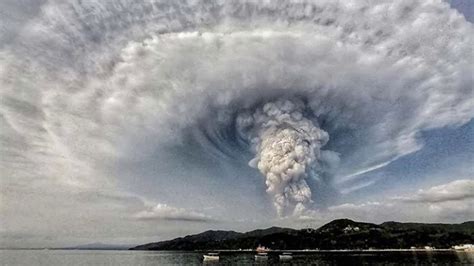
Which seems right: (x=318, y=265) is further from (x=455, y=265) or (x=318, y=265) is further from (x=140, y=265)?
(x=140, y=265)

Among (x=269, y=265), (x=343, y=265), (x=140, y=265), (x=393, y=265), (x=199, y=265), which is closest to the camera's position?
(x=393, y=265)

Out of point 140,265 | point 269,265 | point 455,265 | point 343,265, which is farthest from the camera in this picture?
point 140,265

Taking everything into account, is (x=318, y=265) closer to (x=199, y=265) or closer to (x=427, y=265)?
(x=427, y=265)

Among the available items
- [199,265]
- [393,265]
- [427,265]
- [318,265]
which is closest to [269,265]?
[318,265]

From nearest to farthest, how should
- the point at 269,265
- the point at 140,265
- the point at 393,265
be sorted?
the point at 393,265 < the point at 269,265 < the point at 140,265

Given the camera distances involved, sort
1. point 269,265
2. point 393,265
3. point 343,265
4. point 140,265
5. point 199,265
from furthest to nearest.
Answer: point 140,265 → point 199,265 → point 269,265 → point 343,265 → point 393,265

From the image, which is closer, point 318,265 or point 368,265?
point 368,265

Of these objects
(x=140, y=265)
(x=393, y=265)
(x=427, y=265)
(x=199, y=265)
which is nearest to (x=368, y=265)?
(x=393, y=265)

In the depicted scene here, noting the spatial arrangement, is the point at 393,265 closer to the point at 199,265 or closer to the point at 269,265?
the point at 269,265

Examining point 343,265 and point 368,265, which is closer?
point 368,265
